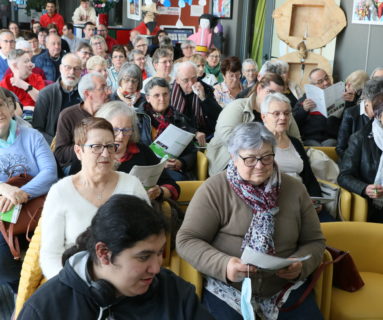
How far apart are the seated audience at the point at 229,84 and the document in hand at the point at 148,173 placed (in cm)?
328

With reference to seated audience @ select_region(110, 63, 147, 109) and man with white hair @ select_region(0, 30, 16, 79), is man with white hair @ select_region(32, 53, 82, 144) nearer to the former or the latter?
seated audience @ select_region(110, 63, 147, 109)

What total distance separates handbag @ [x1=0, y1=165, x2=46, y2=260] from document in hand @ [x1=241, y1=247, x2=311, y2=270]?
1.28m

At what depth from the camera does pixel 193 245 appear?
2.54 metres

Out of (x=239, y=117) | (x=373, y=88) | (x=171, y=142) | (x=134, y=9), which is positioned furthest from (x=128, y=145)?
(x=134, y=9)

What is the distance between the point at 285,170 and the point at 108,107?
1234 millimetres

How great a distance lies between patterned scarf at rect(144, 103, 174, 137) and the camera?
14.3 ft

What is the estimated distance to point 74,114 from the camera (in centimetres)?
408

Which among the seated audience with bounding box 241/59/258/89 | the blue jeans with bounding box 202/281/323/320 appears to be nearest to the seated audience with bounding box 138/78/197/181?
the blue jeans with bounding box 202/281/323/320

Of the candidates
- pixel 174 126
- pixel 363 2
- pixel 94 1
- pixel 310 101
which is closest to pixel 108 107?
pixel 174 126

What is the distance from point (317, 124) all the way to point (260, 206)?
3.02m

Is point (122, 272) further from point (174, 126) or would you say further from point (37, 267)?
point (174, 126)

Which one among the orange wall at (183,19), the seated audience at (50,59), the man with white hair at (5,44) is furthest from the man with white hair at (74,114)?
the orange wall at (183,19)

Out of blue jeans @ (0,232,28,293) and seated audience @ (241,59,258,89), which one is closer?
blue jeans @ (0,232,28,293)

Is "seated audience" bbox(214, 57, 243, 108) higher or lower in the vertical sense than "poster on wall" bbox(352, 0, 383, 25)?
lower
